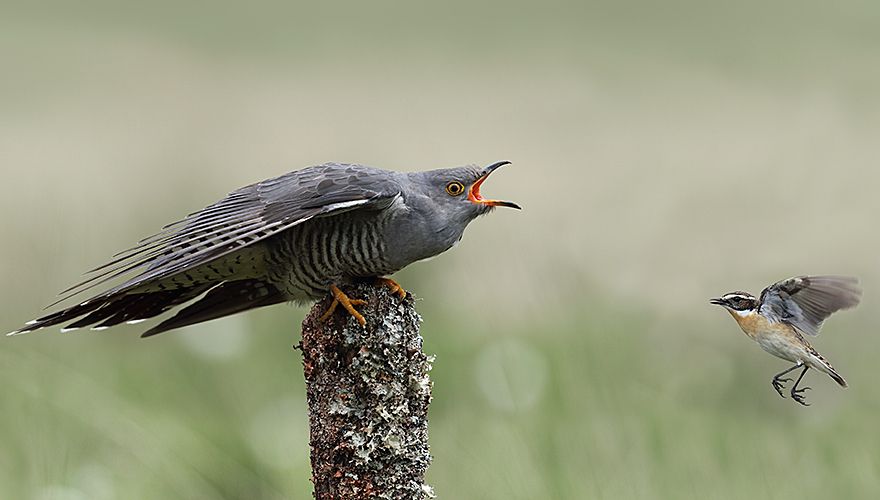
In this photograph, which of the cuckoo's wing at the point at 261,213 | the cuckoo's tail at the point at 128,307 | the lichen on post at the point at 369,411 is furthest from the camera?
the cuckoo's tail at the point at 128,307

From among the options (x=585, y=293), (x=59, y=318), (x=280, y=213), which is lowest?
(x=585, y=293)

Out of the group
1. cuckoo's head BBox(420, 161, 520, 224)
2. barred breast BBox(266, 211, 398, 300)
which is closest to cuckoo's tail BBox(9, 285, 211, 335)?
barred breast BBox(266, 211, 398, 300)

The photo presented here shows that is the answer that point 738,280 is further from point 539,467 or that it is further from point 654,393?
point 539,467

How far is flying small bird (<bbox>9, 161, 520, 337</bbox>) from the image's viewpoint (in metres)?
4.11

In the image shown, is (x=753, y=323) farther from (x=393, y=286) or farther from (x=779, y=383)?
(x=393, y=286)

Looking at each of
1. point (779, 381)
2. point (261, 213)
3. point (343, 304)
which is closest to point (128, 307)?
point (261, 213)

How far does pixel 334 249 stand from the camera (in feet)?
14.0

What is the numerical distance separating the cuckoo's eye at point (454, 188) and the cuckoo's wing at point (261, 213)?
233mm

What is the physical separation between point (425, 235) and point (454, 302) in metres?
3.35

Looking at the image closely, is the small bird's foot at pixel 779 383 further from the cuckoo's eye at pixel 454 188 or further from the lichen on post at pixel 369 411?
the cuckoo's eye at pixel 454 188

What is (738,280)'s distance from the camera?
7805mm

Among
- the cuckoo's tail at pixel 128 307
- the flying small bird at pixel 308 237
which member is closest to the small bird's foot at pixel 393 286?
the flying small bird at pixel 308 237

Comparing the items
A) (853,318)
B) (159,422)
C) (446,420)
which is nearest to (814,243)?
(853,318)

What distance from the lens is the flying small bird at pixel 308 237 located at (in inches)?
162
